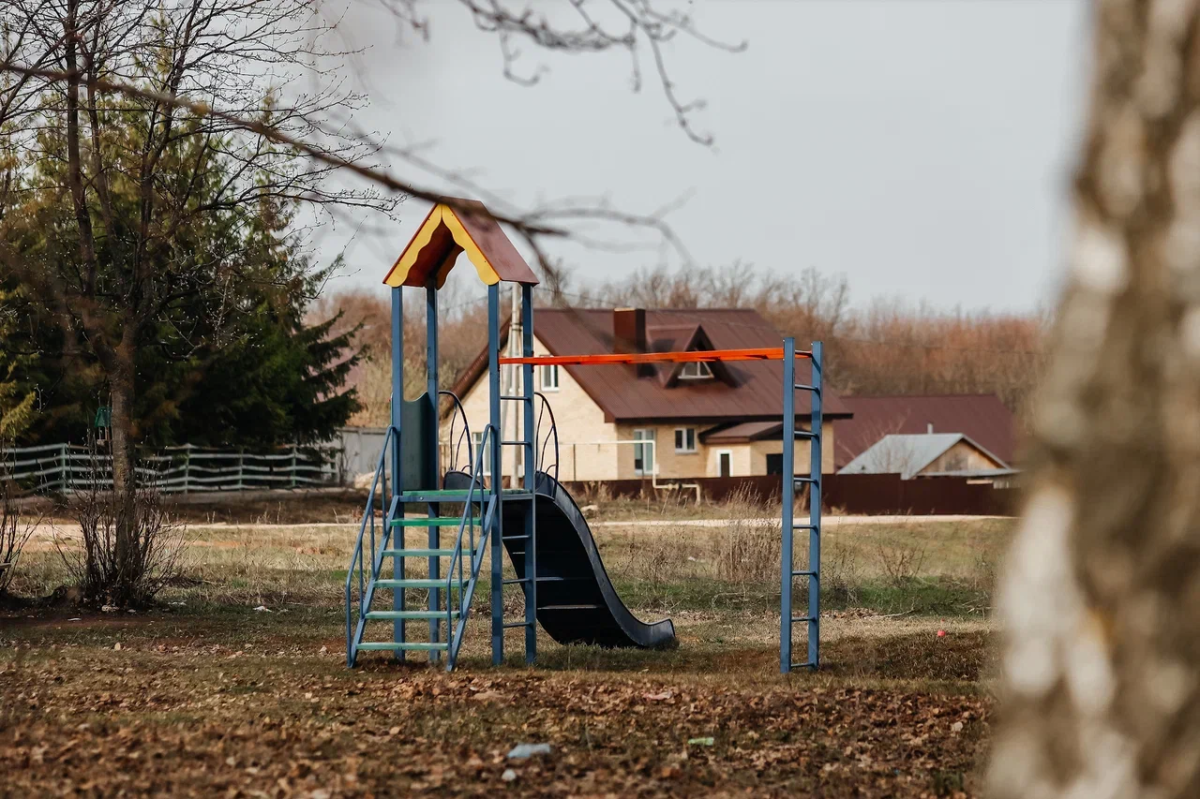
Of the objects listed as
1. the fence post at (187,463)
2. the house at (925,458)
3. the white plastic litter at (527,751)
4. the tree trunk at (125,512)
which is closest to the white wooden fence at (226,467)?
the fence post at (187,463)

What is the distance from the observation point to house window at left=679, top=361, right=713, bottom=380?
4744 centimetres

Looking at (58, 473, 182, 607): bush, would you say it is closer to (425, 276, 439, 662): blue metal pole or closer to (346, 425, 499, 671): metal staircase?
(346, 425, 499, 671): metal staircase

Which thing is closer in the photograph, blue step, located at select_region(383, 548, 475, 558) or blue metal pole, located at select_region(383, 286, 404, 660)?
blue step, located at select_region(383, 548, 475, 558)

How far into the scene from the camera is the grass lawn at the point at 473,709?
243 inches

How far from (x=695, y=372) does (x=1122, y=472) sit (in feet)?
149

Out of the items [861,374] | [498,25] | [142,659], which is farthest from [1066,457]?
[861,374]

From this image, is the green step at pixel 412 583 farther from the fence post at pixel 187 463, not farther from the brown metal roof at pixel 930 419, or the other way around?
the brown metal roof at pixel 930 419

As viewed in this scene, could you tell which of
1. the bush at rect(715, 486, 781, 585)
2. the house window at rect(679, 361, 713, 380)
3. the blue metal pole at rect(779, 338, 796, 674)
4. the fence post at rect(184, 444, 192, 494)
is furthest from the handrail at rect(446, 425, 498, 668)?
the house window at rect(679, 361, 713, 380)

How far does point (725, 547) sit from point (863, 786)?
12.7 metres

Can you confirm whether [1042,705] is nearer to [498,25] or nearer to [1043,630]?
[1043,630]

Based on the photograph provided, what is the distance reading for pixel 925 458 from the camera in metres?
50.0

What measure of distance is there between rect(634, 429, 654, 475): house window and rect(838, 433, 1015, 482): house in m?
7.68

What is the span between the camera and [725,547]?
18906mm

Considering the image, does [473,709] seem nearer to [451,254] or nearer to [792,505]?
[792,505]
